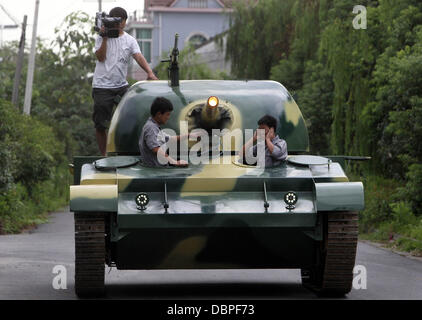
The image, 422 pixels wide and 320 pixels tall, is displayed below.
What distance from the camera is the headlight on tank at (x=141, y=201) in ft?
32.2

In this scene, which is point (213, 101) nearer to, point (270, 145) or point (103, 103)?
point (270, 145)

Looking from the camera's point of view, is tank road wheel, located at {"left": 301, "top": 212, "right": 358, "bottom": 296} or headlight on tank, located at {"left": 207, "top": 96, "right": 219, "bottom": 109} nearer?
tank road wheel, located at {"left": 301, "top": 212, "right": 358, "bottom": 296}

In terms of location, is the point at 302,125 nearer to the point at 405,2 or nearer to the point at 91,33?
the point at 405,2

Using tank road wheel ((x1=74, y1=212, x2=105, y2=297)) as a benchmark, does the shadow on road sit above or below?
below

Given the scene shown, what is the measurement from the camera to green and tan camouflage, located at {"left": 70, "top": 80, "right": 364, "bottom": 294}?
979 centimetres

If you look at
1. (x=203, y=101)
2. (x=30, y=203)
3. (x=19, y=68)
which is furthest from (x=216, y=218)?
(x=19, y=68)

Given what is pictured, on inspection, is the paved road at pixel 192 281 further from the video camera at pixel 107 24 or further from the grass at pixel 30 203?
the grass at pixel 30 203

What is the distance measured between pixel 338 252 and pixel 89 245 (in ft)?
6.88

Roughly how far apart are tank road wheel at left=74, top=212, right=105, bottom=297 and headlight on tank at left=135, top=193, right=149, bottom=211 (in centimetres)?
31

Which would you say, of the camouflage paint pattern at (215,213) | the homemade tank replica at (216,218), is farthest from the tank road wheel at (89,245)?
the camouflage paint pattern at (215,213)

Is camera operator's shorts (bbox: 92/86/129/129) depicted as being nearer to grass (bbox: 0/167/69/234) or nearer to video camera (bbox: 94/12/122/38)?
video camera (bbox: 94/12/122/38)

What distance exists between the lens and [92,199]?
9.68 m

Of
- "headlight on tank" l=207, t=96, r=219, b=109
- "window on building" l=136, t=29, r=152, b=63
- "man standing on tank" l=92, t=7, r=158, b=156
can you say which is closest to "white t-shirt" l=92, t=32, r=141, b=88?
"man standing on tank" l=92, t=7, r=158, b=156

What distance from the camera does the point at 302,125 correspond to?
11.9 m
